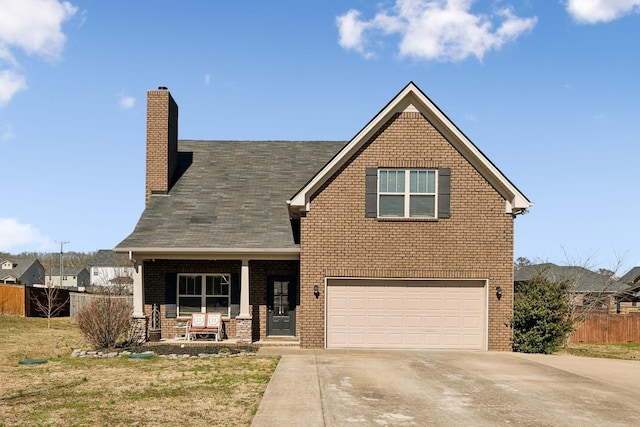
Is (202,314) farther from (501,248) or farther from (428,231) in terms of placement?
(501,248)

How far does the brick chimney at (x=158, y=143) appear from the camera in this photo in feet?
69.1

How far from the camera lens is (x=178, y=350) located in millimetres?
16406

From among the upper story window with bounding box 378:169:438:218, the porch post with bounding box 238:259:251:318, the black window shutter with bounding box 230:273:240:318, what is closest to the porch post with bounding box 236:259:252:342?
the porch post with bounding box 238:259:251:318

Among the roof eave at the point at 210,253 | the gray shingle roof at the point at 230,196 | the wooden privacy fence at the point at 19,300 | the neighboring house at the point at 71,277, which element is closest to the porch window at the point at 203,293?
the roof eave at the point at 210,253

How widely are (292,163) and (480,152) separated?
8198mm

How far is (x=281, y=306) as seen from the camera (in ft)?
63.7

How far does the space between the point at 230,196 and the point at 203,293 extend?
12.2ft

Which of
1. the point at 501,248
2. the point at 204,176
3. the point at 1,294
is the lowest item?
the point at 1,294

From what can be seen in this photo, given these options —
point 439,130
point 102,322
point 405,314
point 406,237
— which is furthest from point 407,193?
point 102,322

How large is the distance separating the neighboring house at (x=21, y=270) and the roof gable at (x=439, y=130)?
76.5m

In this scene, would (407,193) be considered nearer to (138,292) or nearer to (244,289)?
(244,289)

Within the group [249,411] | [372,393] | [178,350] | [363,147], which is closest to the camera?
[249,411]

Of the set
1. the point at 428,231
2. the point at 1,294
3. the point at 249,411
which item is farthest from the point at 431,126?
the point at 1,294

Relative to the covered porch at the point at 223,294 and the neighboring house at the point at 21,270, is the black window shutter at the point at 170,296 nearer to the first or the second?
the covered porch at the point at 223,294
